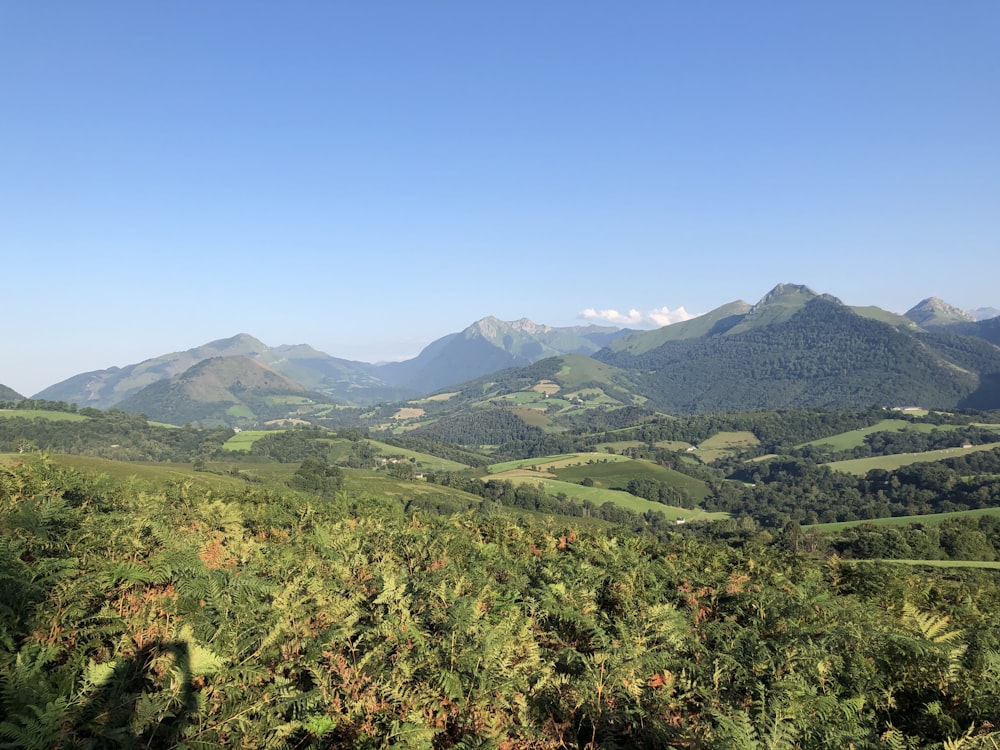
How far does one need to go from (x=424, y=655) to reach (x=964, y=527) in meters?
116

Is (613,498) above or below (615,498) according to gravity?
above

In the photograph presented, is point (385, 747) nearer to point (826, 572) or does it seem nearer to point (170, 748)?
point (170, 748)

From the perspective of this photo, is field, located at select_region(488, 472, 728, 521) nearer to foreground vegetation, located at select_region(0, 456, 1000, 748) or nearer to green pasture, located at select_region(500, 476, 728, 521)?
green pasture, located at select_region(500, 476, 728, 521)

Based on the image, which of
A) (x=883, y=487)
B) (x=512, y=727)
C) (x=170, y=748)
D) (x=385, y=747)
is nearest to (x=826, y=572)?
(x=512, y=727)

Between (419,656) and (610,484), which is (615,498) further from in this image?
(419,656)

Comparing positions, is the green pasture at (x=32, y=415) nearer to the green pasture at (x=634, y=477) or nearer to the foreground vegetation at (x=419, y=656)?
the green pasture at (x=634, y=477)

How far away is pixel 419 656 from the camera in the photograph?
24.2 feet

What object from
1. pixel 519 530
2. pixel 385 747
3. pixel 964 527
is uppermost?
pixel 385 747

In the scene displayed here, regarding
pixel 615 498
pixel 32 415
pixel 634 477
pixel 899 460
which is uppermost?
pixel 32 415

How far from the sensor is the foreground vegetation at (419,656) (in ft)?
19.8

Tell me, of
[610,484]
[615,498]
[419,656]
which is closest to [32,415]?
[615,498]

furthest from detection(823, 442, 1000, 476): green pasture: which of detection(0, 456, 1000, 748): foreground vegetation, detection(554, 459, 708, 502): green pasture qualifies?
detection(0, 456, 1000, 748): foreground vegetation

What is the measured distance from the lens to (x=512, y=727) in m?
6.62

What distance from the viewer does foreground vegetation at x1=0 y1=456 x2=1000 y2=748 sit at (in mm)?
6027
